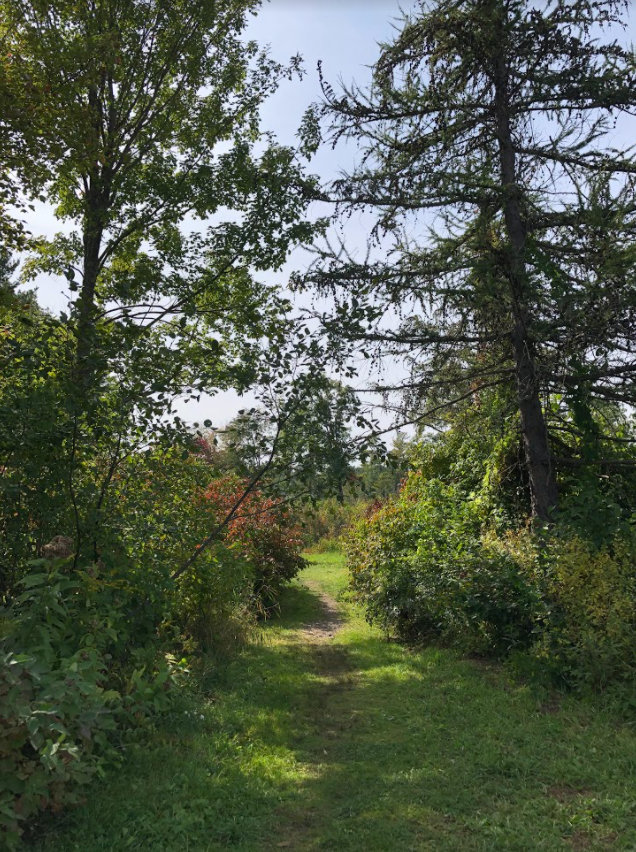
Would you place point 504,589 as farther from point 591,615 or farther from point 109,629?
point 109,629

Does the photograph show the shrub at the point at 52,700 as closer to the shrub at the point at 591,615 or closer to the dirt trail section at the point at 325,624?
the shrub at the point at 591,615

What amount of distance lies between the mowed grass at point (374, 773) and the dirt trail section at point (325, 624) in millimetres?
2524

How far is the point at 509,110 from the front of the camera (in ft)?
26.1

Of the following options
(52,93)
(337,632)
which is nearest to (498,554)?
(337,632)

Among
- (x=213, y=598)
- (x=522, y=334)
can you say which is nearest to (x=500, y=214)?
(x=522, y=334)

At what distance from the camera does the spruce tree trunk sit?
23.5 feet

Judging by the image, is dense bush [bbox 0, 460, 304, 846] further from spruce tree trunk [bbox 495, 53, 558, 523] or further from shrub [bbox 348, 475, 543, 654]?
spruce tree trunk [bbox 495, 53, 558, 523]

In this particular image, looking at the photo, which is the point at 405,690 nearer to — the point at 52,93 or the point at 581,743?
the point at 581,743

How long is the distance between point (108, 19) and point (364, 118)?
11.2 feet

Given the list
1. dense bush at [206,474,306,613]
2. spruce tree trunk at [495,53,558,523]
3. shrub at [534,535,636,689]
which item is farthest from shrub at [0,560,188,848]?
spruce tree trunk at [495,53,558,523]

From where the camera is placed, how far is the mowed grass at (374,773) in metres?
3.51

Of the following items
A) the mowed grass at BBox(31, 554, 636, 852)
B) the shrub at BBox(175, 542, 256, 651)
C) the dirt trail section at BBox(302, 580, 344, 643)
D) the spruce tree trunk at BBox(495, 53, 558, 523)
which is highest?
the spruce tree trunk at BBox(495, 53, 558, 523)

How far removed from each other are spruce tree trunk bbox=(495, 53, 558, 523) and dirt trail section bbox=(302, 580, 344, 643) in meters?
3.89

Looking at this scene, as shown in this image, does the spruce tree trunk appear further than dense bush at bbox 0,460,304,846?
Yes
